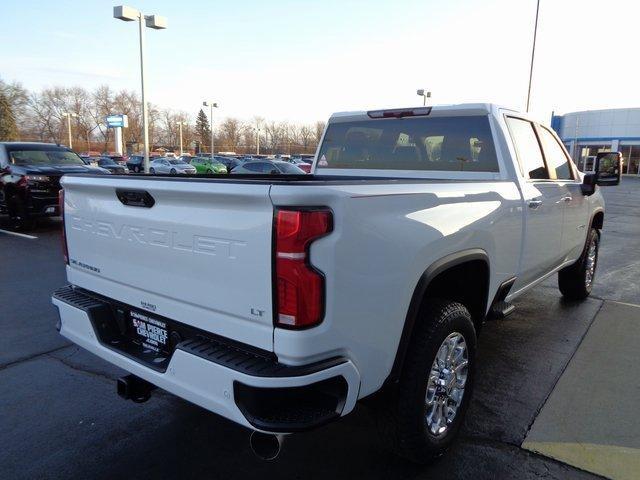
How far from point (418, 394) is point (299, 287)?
1.01 metres

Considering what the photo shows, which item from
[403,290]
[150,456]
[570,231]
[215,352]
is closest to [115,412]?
[150,456]

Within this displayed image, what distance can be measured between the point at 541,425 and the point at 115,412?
2799 mm

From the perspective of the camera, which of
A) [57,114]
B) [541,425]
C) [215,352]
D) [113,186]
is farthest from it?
[57,114]

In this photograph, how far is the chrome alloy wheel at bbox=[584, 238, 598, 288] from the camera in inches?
232

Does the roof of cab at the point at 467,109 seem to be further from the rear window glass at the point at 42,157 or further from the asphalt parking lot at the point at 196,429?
the rear window glass at the point at 42,157

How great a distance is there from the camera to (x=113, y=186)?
260cm

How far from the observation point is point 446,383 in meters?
2.82

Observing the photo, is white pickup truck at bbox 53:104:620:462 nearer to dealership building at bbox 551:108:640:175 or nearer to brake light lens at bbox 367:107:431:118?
brake light lens at bbox 367:107:431:118

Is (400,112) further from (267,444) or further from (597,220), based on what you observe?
(597,220)

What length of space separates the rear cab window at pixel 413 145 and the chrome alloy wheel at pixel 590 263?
9.11 feet

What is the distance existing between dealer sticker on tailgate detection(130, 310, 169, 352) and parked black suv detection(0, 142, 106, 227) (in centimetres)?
872

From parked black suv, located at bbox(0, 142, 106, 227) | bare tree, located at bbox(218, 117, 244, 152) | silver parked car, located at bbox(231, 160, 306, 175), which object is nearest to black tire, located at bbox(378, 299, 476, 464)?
parked black suv, located at bbox(0, 142, 106, 227)

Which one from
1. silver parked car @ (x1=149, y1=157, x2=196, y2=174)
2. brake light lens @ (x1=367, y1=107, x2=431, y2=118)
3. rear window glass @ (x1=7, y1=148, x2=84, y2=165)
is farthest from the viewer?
silver parked car @ (x1=149, y1=157, x2=196, y2=174)

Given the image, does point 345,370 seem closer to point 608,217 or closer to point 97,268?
point 97,268
